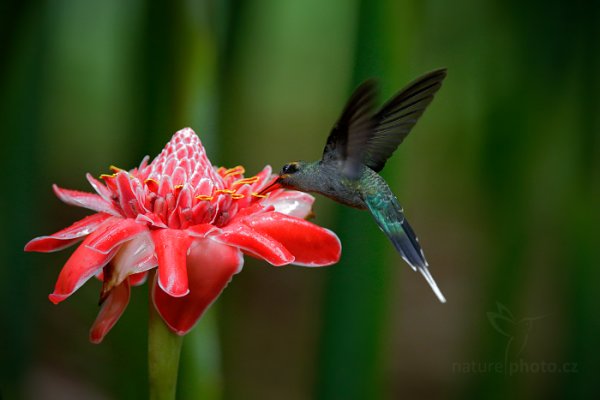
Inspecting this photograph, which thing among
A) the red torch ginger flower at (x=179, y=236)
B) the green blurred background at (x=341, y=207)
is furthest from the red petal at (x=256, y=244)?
the green blurred background at (x=341, y=207)

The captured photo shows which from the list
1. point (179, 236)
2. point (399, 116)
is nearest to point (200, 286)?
point (179, 236)

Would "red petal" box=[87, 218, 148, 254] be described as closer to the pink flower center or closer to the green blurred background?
the pink flower center

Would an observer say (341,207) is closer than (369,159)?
No

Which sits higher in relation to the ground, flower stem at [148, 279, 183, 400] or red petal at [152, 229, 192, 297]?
red petal at [152, 229, 192, 297]

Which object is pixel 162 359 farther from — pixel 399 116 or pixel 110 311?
pixel 399 116

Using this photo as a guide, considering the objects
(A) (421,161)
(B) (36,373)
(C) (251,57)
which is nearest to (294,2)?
(A) (421,161)

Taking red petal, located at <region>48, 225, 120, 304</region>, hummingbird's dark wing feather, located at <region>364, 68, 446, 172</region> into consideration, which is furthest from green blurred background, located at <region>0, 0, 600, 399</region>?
red petal, located at <region>48, 225, 120, 304</region>
